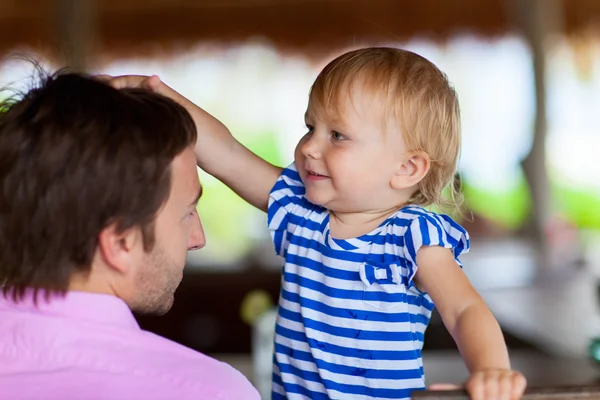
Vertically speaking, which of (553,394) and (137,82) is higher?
(137,82)

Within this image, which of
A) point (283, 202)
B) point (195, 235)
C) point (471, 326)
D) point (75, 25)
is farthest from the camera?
point (75, 25)

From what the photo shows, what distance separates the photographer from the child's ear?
1.39m

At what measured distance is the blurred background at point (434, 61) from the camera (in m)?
6.67

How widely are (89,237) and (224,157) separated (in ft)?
1.47

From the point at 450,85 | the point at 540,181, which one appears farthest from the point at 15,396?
the point at 540,181

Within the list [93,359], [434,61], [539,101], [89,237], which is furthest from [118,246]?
[539,101]

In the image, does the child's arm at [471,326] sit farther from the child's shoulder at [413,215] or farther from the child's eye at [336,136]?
the child's eye at [336,136]

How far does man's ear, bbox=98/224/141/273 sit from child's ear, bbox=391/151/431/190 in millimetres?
451

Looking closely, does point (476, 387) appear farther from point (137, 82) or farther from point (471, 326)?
point (137, 82)

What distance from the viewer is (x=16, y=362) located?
1.08m

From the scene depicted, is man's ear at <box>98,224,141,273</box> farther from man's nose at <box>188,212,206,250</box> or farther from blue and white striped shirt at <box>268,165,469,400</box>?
blue and white striped shirt at <box>268,165,469,400</box>

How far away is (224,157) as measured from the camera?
153 centimetres

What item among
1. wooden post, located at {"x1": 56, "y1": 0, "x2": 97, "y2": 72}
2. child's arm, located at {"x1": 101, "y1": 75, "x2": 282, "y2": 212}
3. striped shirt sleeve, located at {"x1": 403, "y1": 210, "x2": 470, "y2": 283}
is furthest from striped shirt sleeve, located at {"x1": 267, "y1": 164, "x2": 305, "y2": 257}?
wooden post, located at {"x1": 56, "y1": 0, "x2": 97, "y2": 72}

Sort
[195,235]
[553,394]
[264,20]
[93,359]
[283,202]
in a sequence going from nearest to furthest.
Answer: [553,394] < [93,359] < [195,235] < [283,202] < [264,20]
